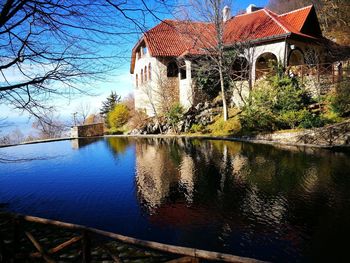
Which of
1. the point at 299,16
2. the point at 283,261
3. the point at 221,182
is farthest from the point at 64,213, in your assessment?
the point at 299,16

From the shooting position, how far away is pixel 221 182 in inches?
457

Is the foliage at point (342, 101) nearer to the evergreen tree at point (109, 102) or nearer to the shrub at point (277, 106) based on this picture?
the shrub at point (277, 106)

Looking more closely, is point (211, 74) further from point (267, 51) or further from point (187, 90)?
point (267, 51)

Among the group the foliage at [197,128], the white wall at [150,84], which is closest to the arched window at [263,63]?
the foliage at [197,128]

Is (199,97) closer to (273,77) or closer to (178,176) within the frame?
(273,77)

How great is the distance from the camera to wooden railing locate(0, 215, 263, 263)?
11.8ft

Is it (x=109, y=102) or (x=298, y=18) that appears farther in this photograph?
(x=109, y=102)

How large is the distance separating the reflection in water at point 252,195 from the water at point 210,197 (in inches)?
1.0

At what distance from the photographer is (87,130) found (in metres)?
31.5

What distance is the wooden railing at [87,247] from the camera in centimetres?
358

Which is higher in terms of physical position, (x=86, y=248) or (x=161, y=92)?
(x=161, y=92)

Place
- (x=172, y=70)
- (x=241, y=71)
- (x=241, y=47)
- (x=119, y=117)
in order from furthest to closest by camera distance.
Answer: (x=119, y=117) < (x=172, y=70) < (x=241, y=47) < (x=241, y=71)

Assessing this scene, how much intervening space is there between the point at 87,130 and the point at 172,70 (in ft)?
37.0

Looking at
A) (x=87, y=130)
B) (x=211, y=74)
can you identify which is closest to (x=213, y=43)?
(x=211, y=74)
